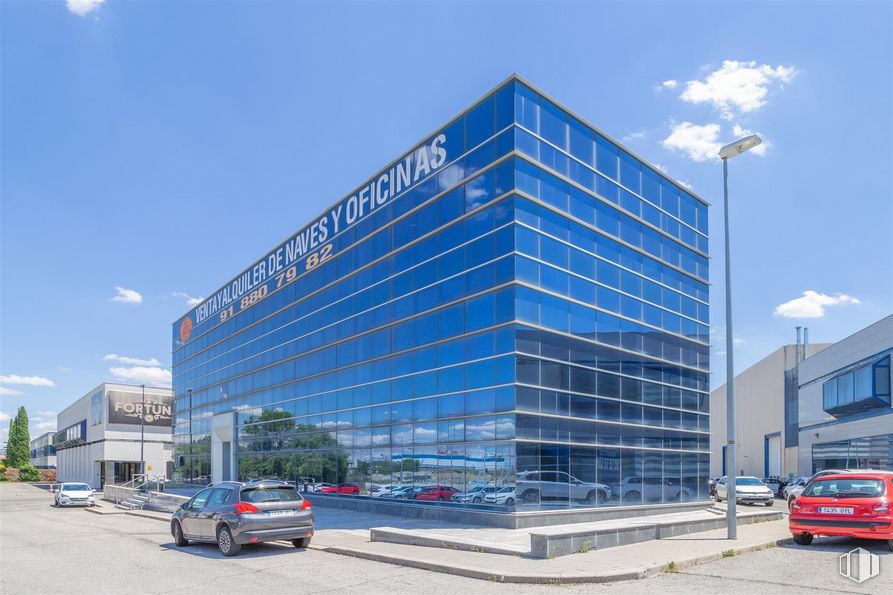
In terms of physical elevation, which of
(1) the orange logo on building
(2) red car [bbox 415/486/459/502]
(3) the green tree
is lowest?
(3) the green tree

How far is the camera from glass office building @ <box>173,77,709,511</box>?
886 inches

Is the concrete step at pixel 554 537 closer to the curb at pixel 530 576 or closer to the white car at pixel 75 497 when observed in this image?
the curb at pixel 530 576

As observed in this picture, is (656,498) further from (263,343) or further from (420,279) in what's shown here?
(263,343)

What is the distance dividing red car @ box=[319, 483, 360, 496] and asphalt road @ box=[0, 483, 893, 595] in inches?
501

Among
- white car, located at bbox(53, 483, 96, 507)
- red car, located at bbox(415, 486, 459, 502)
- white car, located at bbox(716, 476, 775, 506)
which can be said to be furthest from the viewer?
white car, located at bbox(53, 483, 96, 507)

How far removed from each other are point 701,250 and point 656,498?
10659 millimetres

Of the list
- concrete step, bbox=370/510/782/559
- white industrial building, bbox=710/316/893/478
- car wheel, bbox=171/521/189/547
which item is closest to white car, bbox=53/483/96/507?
car wheel, bbox=171/521/189/547

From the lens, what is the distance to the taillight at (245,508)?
15.1m

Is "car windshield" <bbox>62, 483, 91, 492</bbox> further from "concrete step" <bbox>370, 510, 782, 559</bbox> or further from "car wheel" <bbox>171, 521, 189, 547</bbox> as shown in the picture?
"concrete step" <bbox>370, 510, 782, 559</bbox>

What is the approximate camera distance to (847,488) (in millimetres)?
15055

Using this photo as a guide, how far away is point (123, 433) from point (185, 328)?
31.5 m

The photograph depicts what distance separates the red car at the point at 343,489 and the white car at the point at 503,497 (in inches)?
366

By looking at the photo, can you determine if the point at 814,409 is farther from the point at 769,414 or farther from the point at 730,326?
the point at 730,326

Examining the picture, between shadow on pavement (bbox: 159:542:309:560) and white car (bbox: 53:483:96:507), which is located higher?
shadow on pavement (bbox: 159:542:309:560)
